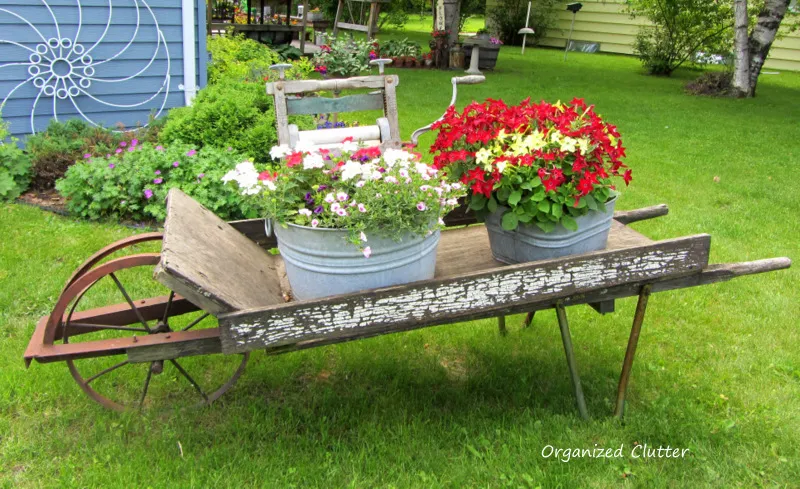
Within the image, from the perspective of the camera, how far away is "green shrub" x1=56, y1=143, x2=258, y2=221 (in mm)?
4648

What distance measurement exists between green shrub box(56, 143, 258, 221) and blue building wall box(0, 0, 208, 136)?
55.3 inches

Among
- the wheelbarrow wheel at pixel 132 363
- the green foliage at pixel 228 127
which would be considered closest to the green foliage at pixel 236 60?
the green foliage at pixel 228 127

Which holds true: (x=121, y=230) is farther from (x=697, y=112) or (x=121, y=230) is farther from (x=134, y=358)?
(x=697, y=112)

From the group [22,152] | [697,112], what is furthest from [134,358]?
[697,112]

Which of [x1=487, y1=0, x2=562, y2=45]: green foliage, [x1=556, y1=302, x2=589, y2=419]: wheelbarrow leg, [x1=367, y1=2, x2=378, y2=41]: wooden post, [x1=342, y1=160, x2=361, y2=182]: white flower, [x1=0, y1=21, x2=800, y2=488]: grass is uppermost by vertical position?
[x1=487, y1=0, x2=562, y2=45]: green foliage

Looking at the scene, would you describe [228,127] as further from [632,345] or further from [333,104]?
[632,345]

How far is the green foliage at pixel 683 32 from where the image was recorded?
13.6 m

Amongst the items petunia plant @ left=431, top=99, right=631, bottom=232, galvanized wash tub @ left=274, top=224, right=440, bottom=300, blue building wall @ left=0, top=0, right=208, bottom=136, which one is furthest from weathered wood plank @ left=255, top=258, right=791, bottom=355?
blue building wall @ left=0, top=0, right=208, bottom=136

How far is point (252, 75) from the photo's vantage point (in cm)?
717

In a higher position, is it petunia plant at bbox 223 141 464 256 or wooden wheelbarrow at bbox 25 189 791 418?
petunia plant at bbox 223 141 464 256

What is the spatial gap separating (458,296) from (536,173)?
498mm

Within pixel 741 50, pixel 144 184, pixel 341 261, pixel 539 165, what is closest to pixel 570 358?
pixel 539 165

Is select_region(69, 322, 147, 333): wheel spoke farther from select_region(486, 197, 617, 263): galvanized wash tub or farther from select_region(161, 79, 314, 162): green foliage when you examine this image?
select_region(161, 79, 314, 162): green foliage

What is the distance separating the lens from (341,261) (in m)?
2.14
